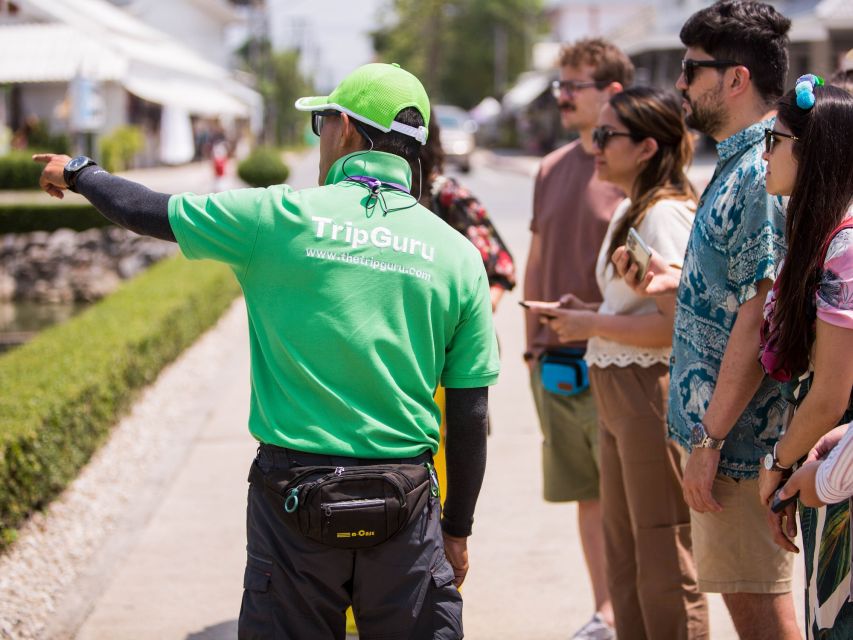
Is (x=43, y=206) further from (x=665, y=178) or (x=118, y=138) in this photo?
(x=665, y=178)

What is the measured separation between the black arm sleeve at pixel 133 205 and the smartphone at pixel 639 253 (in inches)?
52.9

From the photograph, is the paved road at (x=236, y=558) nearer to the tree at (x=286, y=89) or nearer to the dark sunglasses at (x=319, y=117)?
the dark sunglasses at (x=319, y=117)

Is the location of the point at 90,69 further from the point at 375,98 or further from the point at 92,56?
the point at 375,98

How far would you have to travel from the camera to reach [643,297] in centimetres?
322

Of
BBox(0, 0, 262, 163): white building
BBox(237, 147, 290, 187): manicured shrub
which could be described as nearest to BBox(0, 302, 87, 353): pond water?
BBox(0, 0, 262, 163): white building

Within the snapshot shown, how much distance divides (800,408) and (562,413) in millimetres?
1700

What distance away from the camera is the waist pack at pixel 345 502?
2.20 m

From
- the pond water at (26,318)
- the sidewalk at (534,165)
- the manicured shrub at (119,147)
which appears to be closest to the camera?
the pond water at (26,318)

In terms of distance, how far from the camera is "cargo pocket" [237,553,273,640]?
223 centimetres

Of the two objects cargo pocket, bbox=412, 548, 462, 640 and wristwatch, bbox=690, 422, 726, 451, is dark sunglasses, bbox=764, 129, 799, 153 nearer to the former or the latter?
wristwatch, bbox=690, 422, 726, 451

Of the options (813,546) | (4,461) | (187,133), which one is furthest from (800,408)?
(187,133)

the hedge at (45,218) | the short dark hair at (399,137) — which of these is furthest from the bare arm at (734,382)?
the hedge at (45,218)

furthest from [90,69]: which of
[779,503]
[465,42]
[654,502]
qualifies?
[465,42]

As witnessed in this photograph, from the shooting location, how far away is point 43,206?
1867cm
